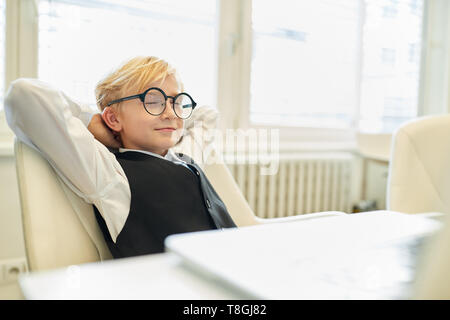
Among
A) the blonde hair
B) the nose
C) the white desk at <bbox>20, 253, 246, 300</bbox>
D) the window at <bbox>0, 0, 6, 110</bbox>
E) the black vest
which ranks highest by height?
the window at <bbox>0, 0, 6, 110</bbox>

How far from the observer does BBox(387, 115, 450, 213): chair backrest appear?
4.58 feet

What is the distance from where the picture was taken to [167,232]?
886mm

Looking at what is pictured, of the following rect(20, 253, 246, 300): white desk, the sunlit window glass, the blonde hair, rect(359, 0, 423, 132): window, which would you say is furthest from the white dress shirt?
rect(359, 0, 423, 132): window

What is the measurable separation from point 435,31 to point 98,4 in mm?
2495

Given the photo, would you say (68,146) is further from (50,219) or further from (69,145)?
(50,219)

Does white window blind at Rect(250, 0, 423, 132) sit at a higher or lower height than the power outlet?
higher

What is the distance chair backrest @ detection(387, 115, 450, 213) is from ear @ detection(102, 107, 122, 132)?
99cm

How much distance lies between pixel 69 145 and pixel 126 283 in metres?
0.48

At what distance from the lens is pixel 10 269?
4.99 ft

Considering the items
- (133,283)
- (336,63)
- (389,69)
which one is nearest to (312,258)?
(133,283)

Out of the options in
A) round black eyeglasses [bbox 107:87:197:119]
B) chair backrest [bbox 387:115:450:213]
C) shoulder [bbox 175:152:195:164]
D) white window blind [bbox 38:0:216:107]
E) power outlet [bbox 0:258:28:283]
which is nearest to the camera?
round black eyeglasses [bbox 107:87:197:119]

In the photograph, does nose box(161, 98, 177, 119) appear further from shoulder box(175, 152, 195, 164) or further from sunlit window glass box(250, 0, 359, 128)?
sunlit window glass box(250, 0, 359, 128)

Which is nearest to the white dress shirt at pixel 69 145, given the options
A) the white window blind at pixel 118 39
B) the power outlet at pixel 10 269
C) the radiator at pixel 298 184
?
the white window blind at pixel 118 39

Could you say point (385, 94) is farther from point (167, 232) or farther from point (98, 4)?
point (167, 232)
